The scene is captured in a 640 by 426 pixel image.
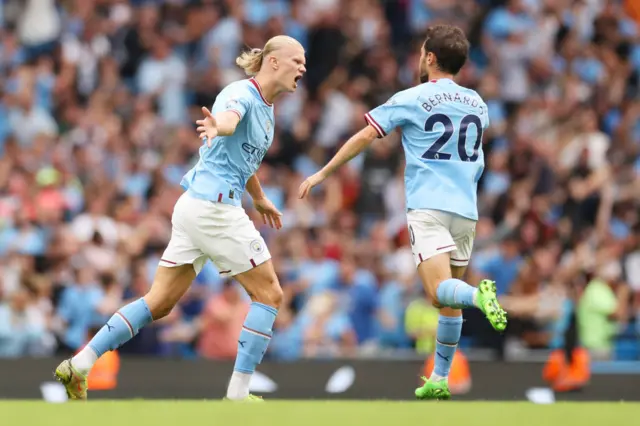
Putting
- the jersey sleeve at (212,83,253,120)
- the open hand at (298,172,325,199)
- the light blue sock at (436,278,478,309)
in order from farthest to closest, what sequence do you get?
1. the open hand at (298,172,325,199)
2. the jersey sleeve at (212,83,253,120)
3. the light blue sock at (436,278,478,309)

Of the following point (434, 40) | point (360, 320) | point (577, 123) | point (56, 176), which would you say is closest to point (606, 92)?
point (577, 123)

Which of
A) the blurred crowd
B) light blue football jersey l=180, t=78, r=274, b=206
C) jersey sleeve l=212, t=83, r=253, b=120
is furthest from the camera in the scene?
the blurred crowd

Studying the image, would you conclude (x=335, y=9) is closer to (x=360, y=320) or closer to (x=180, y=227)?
(x=360, y=320)

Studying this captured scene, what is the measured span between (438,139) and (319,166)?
Answer: 8.36m

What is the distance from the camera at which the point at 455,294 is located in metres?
8.40

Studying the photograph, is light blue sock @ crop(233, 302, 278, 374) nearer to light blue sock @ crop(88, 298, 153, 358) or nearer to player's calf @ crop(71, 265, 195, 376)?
player's calf @ crop(71, 265, 195, 376)

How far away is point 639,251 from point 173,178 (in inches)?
217

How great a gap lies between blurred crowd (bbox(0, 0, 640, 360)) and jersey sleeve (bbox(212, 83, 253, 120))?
16.2 feet

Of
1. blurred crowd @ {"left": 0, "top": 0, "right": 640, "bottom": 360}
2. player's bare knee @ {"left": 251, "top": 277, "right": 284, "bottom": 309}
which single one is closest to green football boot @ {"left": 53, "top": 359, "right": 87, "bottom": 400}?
player's bare knee @ {"left": 251, "top": 277, "right": 284, "bottom": 309}

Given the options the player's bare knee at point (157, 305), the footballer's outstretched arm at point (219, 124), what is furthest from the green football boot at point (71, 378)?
the footballer's outstretched arm at point (219, 124)

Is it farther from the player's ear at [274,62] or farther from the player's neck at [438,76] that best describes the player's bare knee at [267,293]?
the player's neck at [438,76]

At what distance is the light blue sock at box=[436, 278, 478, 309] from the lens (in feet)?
27.1

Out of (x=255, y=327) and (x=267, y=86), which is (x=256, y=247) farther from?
(x=267, y=86)

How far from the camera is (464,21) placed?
19.1m
